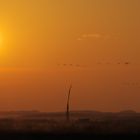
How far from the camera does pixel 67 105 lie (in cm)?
8044

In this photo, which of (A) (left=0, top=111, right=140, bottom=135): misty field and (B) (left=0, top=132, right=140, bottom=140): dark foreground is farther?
(A) (left=0, top=111, right=140, bottom=135): misty field

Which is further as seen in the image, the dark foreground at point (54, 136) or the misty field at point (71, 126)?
the misty field at point (71, 126)

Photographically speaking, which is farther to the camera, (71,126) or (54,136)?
(71,126)

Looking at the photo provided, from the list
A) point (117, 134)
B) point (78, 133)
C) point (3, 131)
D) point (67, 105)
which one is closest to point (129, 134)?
point (117, 134)

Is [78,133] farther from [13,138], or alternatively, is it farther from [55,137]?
[13,138]

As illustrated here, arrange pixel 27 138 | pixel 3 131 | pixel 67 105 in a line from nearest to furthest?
pixel 27 138
pixel 3 131
pixel 67 105

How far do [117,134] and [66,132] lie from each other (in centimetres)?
336

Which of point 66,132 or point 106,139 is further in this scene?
point 66,132

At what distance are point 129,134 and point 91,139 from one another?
2.23 metres

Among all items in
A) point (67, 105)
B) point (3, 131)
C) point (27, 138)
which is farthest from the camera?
point (67, 105)

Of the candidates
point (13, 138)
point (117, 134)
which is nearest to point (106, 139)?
point (117, 134)

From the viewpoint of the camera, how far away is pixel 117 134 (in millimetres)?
26703

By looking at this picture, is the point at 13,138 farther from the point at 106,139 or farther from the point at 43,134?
the point at 106,139

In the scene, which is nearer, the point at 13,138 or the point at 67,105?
the point at 13,138
